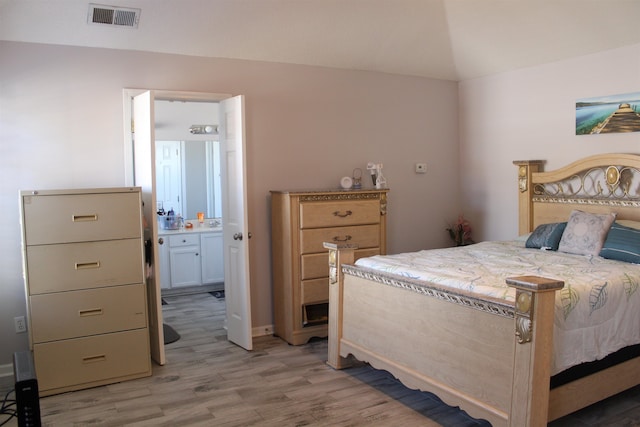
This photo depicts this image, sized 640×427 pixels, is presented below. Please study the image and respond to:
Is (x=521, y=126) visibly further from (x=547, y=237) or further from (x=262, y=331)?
(x=262, y=331)

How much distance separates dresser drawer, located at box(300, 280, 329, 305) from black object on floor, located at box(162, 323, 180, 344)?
116cm

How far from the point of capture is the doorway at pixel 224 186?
388 cm

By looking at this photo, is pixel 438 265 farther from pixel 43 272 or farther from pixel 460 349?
pixel 43 272

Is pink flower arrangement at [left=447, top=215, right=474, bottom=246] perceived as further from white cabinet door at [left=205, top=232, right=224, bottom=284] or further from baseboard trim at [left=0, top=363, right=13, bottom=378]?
baseboard trim at [left=0, top=363, right=13, bottom=378]

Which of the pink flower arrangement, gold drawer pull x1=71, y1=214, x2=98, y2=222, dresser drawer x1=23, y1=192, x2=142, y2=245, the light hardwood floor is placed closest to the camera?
the light hardwood floor

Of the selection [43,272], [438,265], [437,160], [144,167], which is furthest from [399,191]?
[43,272]

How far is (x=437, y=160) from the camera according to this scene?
18.5 ft

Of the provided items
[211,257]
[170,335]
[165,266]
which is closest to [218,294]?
[211,257]

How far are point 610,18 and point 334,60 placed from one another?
219 cm

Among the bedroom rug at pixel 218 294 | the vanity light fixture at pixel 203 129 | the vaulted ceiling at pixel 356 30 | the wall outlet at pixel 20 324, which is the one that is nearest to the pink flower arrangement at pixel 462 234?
the vaulted ceiling at pixel 356 30

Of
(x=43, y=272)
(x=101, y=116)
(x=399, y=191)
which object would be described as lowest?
(x=43, y=272)

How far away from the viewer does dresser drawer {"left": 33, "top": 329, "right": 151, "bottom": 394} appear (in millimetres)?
3475

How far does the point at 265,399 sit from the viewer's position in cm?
336

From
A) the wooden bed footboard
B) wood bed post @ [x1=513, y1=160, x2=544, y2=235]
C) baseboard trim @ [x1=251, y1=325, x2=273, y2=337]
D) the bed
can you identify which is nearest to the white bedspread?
the bed
